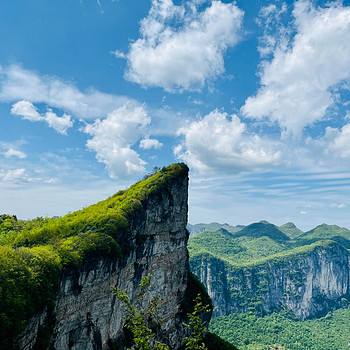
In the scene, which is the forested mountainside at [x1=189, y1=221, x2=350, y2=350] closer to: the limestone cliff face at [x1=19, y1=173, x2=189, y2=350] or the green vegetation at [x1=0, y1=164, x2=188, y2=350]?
the limestone cliff face at [x1=19, y1=173, x2=189, y2=350]

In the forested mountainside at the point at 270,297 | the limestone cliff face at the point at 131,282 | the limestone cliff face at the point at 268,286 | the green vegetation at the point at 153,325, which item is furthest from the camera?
the limestone cliff face at the point at 268,286

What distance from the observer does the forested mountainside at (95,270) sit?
20125 millimetres

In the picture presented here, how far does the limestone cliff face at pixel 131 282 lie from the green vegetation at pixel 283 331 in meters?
104

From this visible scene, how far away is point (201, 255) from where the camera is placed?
17912 centimetres

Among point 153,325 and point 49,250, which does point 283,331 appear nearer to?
point 153,325

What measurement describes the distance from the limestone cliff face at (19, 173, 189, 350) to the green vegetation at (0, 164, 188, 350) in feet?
4.03

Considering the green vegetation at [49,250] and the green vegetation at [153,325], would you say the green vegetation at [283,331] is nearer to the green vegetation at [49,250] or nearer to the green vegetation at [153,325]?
the green vegetation at [153,325]

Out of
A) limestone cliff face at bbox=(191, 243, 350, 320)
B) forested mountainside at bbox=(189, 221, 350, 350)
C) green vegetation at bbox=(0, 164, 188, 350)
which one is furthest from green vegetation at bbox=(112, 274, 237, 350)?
limestone cliff face at bbox=(191, 243, 350, 320)

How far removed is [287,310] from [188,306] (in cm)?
17351

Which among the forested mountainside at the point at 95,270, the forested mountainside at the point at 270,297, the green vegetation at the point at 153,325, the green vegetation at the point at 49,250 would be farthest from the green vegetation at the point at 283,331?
the green vegetation at the point at 49,250

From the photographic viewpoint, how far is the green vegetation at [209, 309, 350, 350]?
130625mm

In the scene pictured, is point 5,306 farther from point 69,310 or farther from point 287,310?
point 287,310

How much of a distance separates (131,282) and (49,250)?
13852 mm

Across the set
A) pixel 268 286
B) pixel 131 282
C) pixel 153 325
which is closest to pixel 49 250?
pixel 153 325
